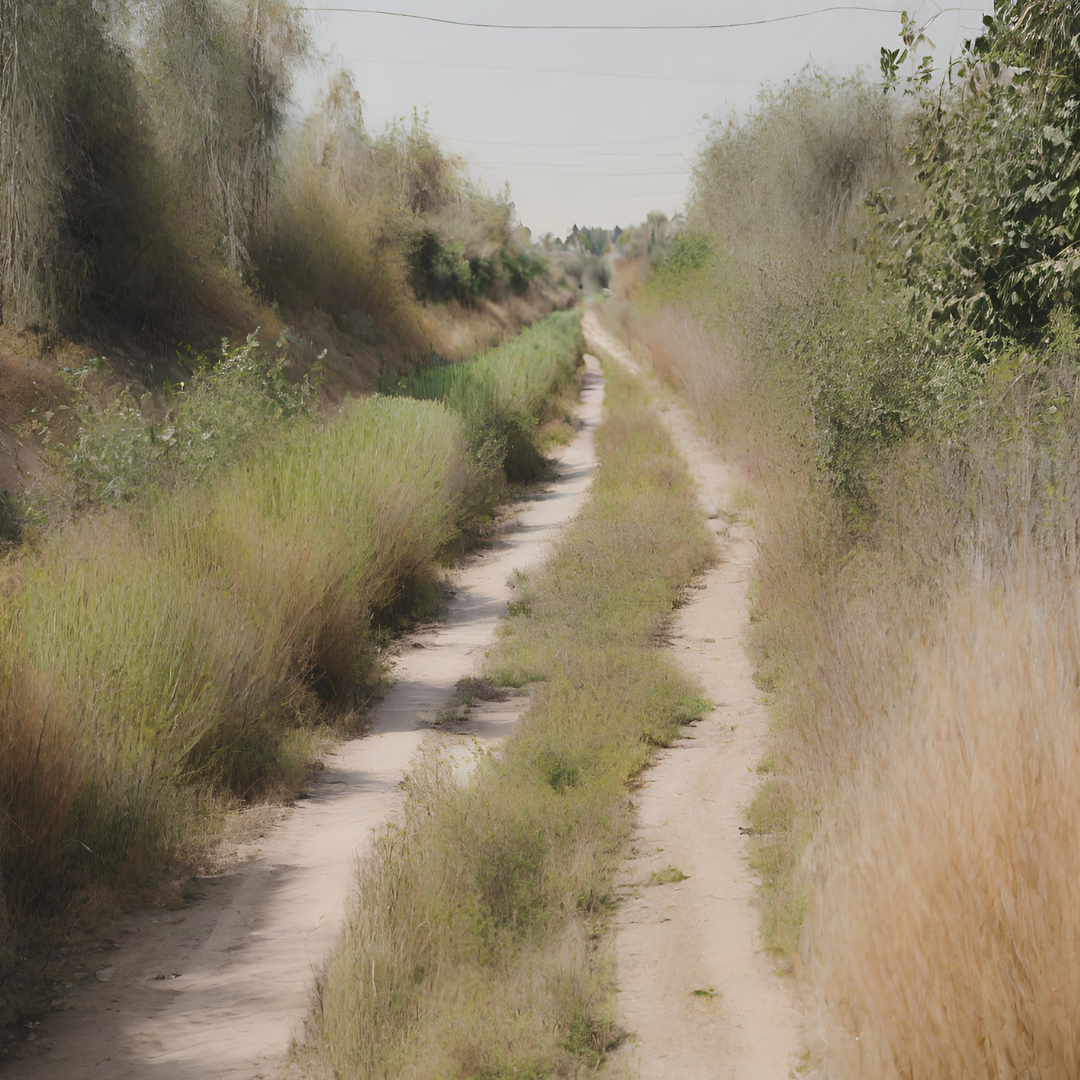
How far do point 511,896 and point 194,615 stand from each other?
2.74 metres

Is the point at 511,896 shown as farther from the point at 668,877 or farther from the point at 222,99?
the point at 222,99

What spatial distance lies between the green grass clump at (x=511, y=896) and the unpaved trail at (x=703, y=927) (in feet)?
0.47

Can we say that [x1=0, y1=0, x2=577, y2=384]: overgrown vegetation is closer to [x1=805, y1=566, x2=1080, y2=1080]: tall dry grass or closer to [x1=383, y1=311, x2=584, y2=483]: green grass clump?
[x1=383, y1=311, x2=584, y2=483]: green grass clump

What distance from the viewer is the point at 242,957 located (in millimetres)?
4496

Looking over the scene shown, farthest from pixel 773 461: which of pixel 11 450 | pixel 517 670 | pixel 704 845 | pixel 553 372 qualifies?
pixel 553 372

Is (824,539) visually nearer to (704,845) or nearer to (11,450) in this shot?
(704,845)

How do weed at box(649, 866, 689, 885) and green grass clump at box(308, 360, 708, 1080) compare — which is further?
weed at box(649, 866, 689, 885)

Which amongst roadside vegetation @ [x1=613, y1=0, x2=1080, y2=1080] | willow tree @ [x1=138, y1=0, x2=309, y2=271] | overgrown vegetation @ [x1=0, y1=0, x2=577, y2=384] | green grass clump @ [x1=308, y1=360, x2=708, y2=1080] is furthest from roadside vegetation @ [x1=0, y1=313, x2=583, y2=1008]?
willow tree @ [x1=138, y1=0, x2=309, y2=271]

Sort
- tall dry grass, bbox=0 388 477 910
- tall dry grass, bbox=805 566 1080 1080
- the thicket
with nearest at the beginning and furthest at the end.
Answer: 1. tall dry grass, bbox=805 566 1080 1080
2. tall dry grass, bbox=0 388 477 910
3. the thicket

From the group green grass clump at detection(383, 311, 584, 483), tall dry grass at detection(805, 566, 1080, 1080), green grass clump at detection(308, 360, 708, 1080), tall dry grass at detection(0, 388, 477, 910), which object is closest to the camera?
tall dry grass at detection(805, 566, 1080, 1080)

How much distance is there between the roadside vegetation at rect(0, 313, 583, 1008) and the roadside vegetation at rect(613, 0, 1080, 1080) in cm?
307

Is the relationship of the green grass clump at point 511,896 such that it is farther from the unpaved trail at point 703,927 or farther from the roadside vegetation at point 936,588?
the roadside vegetation at point 936,588

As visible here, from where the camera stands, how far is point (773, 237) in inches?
792

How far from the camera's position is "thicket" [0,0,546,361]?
12.2 m
